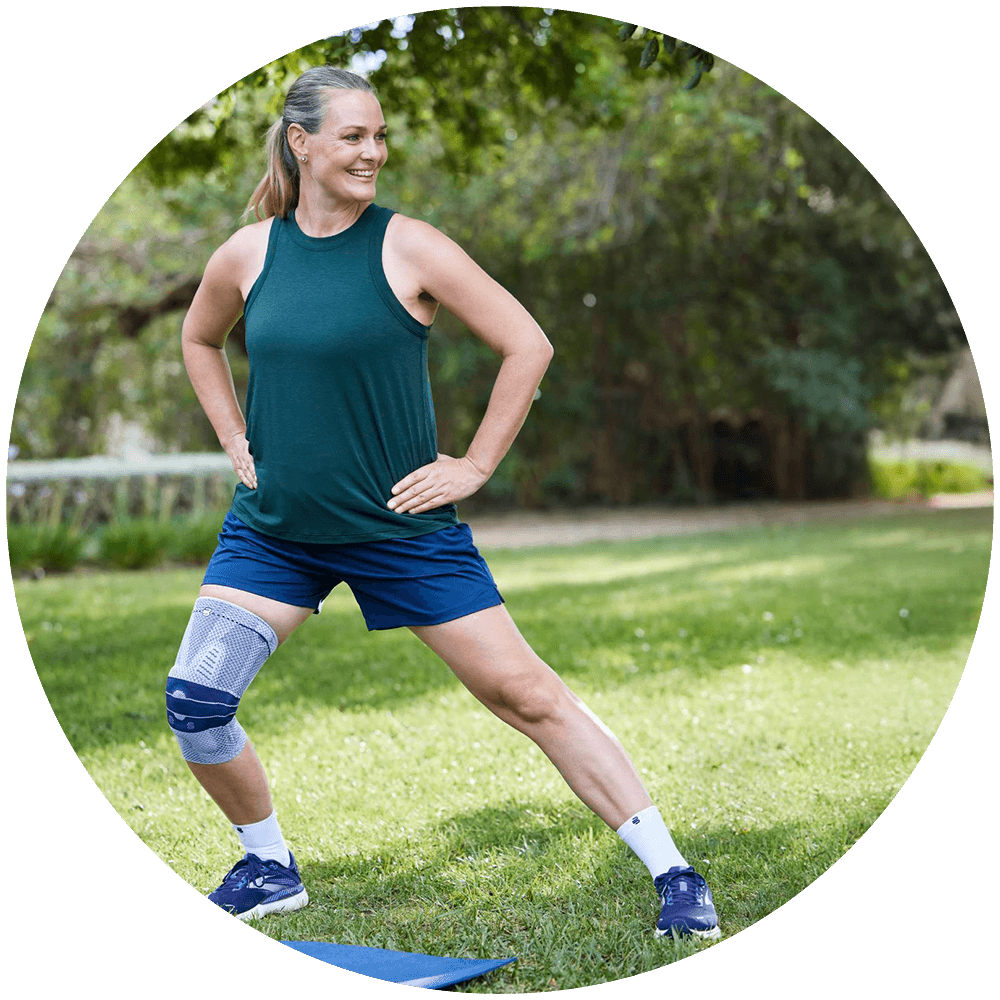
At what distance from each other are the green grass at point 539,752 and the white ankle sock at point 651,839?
0.64 feet

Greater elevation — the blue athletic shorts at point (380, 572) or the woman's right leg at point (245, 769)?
the blue athletic shorts at point (380, 572)

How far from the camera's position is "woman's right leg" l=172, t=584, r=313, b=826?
9.14 ft

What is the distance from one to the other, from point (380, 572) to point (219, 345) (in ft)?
2.76

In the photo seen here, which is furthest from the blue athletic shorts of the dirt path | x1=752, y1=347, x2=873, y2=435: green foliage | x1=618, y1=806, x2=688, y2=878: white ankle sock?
x1=752, y1=347, x2=873, y2=435: green foliage

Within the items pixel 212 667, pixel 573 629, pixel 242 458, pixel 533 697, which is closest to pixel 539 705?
pixel 533 697

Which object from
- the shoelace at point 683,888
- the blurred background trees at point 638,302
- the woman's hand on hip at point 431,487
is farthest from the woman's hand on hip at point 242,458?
the blurred background trees at point 638,302

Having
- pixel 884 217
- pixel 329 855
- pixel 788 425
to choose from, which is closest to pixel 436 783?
pixel 329 855

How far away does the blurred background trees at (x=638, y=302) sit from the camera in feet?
41.5

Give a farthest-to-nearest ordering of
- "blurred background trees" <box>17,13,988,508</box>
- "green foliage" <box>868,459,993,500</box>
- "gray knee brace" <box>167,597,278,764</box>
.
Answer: "green foliage" <box>868,459,993,500</box> < "blurred background trees" <box>17,13,988,508</box> < "gray knee brace" <box>167,597,278,764</box>

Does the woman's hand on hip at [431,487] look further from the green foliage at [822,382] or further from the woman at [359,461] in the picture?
the green foliage at [822,382]

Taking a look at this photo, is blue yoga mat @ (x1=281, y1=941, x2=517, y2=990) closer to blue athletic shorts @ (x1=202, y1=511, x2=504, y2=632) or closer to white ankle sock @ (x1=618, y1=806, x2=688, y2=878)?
white ankle sock @ (x1=618, y1=806, x2=688, y2=878)

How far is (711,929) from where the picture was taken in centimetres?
277

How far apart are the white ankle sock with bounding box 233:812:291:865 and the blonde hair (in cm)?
159

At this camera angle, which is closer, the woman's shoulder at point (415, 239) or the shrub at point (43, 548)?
the woman's shoulder at point (415, 239)
